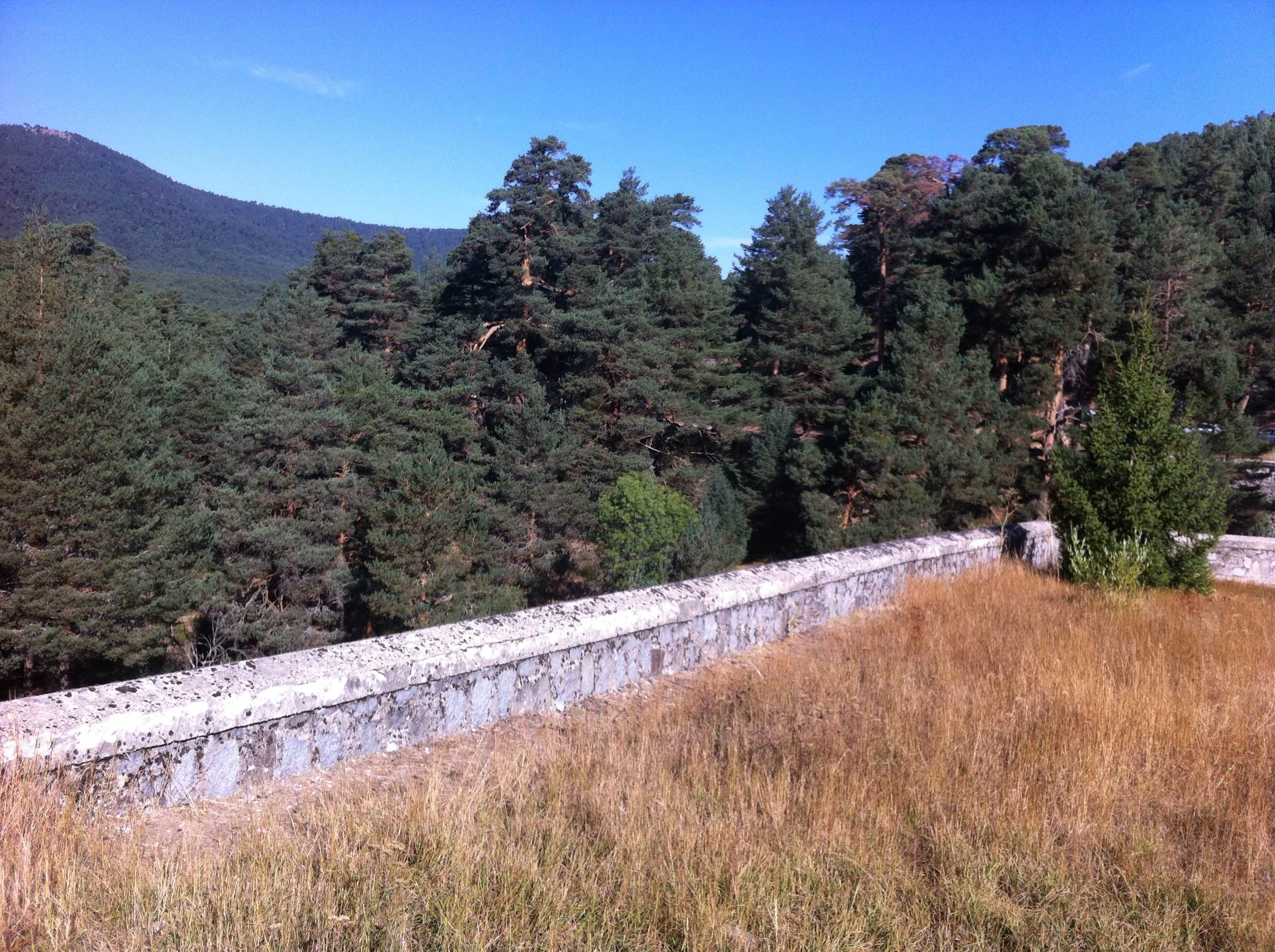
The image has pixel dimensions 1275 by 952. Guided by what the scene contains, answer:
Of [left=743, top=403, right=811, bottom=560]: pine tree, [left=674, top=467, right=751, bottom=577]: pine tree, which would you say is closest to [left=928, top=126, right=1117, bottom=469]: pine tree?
[left=743, top=403, right=811, bottom=560]: pine tree

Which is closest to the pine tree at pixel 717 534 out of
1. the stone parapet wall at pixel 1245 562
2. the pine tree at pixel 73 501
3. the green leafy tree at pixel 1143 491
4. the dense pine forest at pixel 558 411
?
the dense pine forest at pixel 558 411

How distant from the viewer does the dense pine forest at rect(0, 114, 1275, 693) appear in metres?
22.3

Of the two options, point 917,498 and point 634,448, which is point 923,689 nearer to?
point 917,498

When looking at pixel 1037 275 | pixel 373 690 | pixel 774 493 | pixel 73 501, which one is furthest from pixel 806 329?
pixel 373 690

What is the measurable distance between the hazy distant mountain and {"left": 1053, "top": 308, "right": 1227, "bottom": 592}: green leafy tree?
8186 cm

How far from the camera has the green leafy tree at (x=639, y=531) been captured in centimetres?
2803

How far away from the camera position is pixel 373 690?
132 inches

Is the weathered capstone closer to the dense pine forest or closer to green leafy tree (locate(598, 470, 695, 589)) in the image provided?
the dense pine forest


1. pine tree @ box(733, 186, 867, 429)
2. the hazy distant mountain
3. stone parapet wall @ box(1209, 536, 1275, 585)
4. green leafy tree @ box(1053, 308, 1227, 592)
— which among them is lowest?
stone parapet wall @ box(1209, 536, 1275, 585)

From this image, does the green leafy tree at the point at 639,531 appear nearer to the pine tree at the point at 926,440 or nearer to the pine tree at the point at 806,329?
the pine tree at the point at 926,440

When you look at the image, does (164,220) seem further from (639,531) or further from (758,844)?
(758,844)

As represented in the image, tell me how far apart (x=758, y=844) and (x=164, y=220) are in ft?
528

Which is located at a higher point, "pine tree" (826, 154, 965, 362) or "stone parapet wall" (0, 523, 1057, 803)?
"pine tree" (826, 154, 965, 362)

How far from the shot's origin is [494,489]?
94.4 ft
